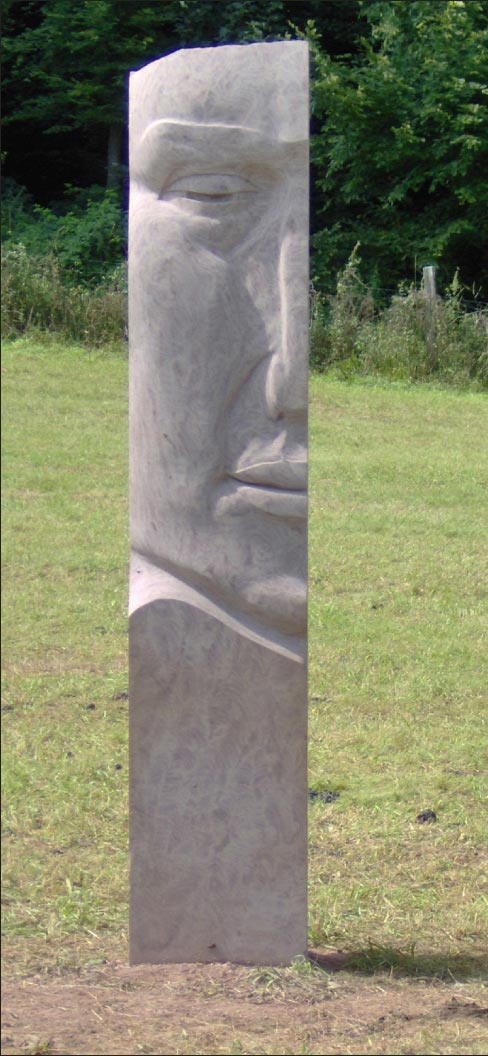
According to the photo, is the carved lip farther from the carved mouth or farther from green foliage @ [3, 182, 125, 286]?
green foliage @ [3, 182, 125, 286]

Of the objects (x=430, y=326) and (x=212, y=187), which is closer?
(x=212, y=187)

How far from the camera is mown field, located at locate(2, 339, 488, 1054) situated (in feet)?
7.50

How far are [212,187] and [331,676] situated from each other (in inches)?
99.8

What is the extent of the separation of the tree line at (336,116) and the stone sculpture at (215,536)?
33.5 ft

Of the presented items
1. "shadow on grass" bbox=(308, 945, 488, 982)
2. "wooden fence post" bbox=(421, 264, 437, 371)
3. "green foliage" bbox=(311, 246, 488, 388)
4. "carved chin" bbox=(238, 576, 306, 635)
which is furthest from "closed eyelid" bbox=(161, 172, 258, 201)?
"wooden fence post" bbox=(421, 264, 437, 371)

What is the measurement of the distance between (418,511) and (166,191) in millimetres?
4447

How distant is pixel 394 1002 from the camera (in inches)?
92.3

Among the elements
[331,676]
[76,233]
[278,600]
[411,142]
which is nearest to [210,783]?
[278,600]

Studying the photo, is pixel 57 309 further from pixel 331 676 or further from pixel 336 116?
pixel 336 116

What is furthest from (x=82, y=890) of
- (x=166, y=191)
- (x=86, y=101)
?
(x=86, y=101)

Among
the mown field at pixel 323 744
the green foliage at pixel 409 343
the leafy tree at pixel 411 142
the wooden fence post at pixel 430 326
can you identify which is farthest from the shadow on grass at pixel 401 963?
the leafy tree at pixel 411 142

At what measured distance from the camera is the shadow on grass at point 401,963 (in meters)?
2.51

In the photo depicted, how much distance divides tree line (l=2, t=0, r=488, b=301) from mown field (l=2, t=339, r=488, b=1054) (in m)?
5.81

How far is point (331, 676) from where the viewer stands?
14.5 feet
